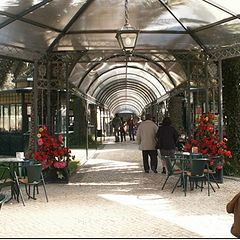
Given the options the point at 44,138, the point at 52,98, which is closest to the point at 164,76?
the point at 52,98

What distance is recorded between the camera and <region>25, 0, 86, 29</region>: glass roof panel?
9.69 m

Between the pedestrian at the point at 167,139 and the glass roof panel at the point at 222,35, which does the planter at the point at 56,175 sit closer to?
the pedestrian at the point at 167,139

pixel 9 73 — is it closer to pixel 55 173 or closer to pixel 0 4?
pixel 55 173

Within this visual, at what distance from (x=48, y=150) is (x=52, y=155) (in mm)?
208

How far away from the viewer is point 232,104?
13.5m

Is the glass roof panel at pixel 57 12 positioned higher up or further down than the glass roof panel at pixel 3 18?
higher up

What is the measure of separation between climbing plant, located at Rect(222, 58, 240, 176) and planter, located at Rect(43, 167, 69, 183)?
471 cm

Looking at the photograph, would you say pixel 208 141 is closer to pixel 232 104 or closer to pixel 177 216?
pixel 232 104

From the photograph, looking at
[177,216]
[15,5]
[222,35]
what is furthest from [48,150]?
[222,35]

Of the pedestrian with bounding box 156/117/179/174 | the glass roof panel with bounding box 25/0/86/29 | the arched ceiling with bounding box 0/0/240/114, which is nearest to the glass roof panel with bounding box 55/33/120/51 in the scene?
the arched ceiling with bounding box 0/0/240/114

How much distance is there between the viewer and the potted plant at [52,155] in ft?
36.7

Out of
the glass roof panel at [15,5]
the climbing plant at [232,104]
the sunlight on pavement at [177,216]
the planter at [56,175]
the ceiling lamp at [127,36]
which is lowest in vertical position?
the sunlight on pavement at [177,216]

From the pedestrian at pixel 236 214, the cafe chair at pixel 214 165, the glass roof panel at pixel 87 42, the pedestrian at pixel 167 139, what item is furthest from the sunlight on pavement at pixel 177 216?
the glass roof panel at pixel 87 42

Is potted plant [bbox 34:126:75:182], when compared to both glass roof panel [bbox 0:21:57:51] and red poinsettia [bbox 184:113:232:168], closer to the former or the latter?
glass roof panel [bbox 0:21:57:51]
